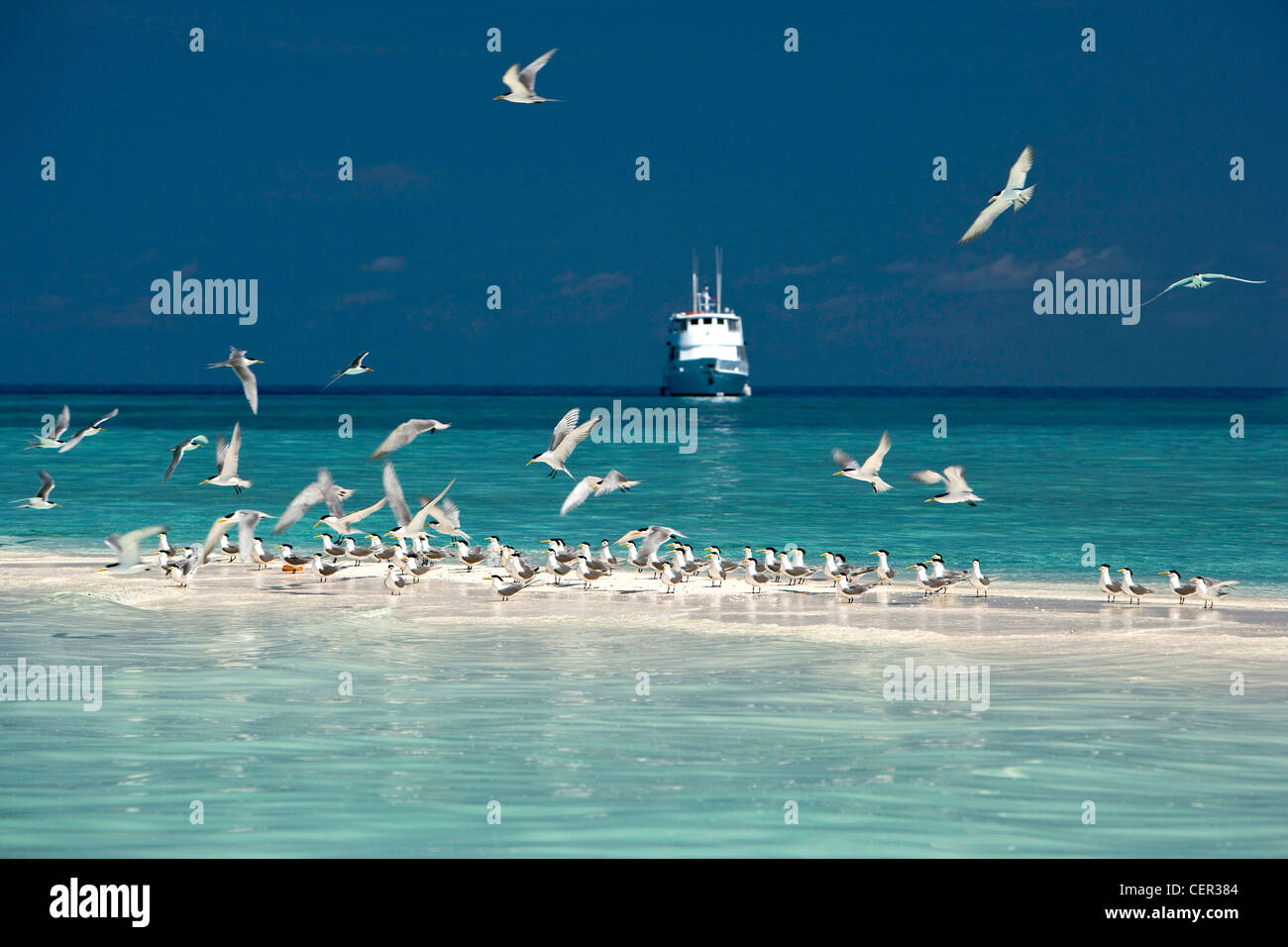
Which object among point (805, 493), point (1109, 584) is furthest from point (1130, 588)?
point (805, 493)

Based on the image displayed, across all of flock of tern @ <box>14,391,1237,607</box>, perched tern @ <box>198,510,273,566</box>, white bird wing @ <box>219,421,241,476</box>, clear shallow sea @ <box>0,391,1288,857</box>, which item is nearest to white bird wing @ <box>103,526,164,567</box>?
flock of tern @ <box>14,391,1237,607</box>

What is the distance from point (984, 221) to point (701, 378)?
10026 centimetres

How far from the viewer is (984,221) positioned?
16.2 meters

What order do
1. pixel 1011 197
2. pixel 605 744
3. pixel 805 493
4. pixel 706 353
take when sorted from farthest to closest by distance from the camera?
pixel 706 353, pixel 805 493, pixel 1011 197, pixel 605 744

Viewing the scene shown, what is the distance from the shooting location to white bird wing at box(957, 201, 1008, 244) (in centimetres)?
1584

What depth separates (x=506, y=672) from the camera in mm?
12797

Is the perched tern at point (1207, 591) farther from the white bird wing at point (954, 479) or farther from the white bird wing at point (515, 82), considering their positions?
the white bird wing at point (515, 82)

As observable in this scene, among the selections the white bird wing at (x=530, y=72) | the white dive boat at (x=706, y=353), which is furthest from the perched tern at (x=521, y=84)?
the white dive boat at (x=706, y=353)

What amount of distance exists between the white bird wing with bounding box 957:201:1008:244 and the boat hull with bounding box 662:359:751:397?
9898cm

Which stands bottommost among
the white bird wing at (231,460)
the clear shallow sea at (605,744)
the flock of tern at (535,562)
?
the clear shallow sea at (605,744)

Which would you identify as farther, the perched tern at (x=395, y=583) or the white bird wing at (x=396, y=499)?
the white bird wing at (x=396, y=499)

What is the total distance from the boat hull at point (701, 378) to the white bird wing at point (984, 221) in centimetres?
9898

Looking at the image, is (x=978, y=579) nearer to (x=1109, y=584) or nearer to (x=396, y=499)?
(x=1109, y=584)

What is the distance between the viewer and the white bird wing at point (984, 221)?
15.8 metres
